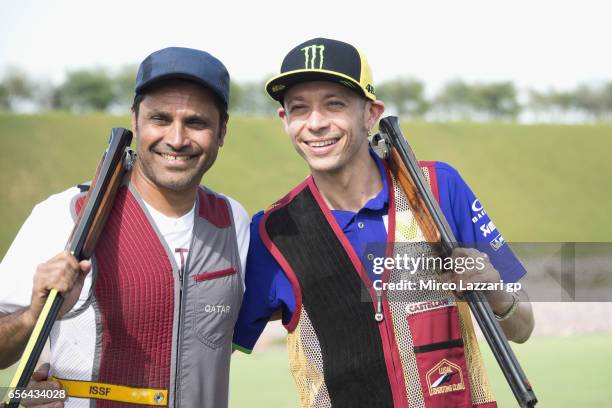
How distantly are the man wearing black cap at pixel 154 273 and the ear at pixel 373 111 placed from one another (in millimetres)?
812

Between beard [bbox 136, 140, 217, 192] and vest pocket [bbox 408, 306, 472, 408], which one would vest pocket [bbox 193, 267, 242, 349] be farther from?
vest pocket [bbox 408, 306, 472, 408]

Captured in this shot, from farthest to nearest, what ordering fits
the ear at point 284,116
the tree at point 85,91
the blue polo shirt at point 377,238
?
the tree at point 85,91 → the ear at point 284,116 → the blue polo shirt at point 377,238

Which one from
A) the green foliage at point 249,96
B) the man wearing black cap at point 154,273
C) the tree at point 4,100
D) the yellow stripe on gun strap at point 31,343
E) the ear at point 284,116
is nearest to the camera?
the yellow stripe on gun strap at point 31,343

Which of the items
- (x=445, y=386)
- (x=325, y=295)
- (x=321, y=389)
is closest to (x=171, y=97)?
(x=325, y=295)

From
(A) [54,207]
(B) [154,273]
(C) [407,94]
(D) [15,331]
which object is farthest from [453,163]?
(D) [15,331]

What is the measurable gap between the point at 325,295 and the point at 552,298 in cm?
193

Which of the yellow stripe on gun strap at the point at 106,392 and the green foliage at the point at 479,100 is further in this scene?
the green foliage at the point at 479,100

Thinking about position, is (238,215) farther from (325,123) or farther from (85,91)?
(85,91)

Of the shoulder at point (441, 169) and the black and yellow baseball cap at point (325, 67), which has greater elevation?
the black and yellow baseball cap at point (325, 67)

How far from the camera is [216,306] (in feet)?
15.5

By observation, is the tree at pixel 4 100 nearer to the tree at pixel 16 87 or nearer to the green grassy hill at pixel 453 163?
the tree at pixel 16 87

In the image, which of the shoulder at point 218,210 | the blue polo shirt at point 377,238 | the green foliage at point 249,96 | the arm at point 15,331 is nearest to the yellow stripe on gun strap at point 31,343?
the arm at point 15,331

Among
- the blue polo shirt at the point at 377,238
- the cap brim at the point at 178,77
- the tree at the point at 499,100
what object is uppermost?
the tree at the point at 499,100

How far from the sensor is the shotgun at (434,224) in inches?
167
